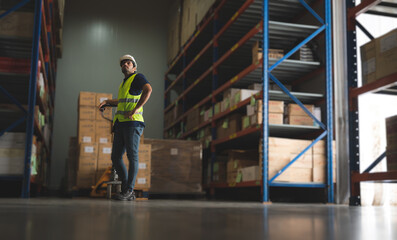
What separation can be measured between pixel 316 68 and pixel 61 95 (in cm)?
860

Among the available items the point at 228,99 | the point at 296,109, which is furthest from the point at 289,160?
the point at 228,99

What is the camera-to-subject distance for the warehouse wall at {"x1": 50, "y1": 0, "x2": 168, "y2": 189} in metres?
13.6

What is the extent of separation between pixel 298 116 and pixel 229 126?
1789 mm

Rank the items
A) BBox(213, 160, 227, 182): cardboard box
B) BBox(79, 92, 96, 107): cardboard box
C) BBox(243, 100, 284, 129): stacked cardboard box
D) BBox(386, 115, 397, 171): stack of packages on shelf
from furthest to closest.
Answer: BBox(213, 160, 227, 182): cardboard box
BBox(79, 92, 96, 107): cardboard box
BBox(243, 100, 284, 129): stacked cardboard box
BBox(386, 115, 397, 171): stack of packages on shelf

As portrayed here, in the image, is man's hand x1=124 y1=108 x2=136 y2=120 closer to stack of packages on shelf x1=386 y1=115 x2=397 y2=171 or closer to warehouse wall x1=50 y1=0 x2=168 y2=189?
stack of packages on shelf x1=386 y1=115 x2=397 y2=171

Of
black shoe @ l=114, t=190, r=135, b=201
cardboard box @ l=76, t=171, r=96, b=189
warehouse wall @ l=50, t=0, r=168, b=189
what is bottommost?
black shoe @ l=114, t=190, r=135, b=201

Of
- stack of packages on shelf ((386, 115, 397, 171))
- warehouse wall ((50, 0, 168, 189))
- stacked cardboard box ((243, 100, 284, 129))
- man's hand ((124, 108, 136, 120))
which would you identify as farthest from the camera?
warehouse wall ((50, 0, 168, 189))

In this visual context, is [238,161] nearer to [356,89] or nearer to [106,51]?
[356,89]

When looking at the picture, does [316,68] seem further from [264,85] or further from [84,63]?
[84,63]

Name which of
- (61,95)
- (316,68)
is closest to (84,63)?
(61,95)

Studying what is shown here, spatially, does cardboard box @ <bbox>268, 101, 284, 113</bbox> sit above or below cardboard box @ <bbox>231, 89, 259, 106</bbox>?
below

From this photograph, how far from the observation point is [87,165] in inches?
303

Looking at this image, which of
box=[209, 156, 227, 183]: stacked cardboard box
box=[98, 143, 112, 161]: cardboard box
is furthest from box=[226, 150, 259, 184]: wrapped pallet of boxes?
box=[98, 143, 112, 161]: cardboard box

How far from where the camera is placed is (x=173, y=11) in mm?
13719
